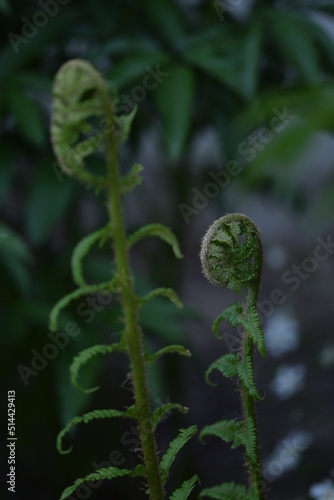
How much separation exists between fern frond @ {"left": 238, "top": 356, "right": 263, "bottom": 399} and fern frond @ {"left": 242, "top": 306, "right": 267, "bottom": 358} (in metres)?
0.02

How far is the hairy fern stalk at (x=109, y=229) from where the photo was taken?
1.42 ft

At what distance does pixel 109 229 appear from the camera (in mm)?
473

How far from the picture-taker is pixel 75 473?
5.11ft

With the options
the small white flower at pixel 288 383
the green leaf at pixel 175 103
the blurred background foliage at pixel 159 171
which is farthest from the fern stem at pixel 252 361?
the small white flower at pixel 288 383

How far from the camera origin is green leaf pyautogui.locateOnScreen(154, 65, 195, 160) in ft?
4.27

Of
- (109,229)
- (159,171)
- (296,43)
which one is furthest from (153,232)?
(159,171)

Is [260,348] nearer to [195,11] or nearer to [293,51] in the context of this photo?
[293,51]

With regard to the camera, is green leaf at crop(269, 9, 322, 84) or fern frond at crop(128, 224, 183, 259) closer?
fern frond at crop(128, 224, 183, 259)

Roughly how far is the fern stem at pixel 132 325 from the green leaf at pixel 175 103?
814mm

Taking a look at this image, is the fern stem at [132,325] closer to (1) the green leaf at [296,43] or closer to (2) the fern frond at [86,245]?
(2) the fern frond at [86,245]

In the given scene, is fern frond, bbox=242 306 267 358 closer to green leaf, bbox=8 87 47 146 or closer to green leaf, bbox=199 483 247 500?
green leaf, bbox=199 483 247 500

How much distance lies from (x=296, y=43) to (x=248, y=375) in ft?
3.52

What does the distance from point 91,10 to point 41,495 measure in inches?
42.3

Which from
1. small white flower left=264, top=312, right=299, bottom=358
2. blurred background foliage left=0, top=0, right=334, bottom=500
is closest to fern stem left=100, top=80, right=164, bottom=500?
blurred background foliage left=0, top=0, right=334, bottom=500
